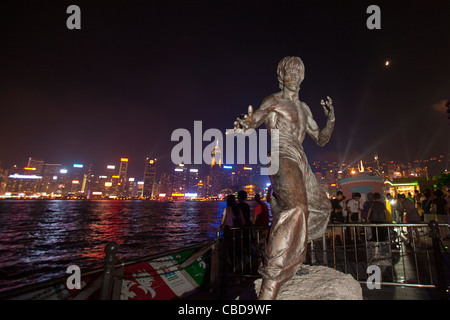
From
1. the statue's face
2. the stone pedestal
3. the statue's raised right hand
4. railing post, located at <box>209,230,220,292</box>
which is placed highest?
the statue's face

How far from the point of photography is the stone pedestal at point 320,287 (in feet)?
6.53

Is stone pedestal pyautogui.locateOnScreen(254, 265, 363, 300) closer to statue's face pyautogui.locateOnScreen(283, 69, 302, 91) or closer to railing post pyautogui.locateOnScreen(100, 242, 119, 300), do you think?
railing post pyautogui.locateOnScreen(100, 242, 119, 300)

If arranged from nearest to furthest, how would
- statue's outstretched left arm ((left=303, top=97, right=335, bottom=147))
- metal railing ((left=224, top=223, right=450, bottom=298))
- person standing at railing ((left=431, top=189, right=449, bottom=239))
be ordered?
statue's outstretched left arm ((left=303, top=97, right=335, bottom=147)) < metal railing ((left=224, top=223, right=450, bottom=298)) < person standing at railing ((left=431, top=189, right=449, bottom=239))

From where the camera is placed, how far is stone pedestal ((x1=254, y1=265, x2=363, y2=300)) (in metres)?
1.99

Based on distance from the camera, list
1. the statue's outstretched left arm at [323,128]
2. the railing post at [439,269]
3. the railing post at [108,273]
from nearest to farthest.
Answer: the railing post at [108,273]
the statue's outstretched left arm at [323,128]
the railing post at [439,269]

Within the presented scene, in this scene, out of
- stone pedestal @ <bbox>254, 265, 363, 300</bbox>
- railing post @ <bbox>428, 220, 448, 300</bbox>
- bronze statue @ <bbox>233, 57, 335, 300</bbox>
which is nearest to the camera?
bronze statue @ <bbox>233, 57, 335, 300</bbox>

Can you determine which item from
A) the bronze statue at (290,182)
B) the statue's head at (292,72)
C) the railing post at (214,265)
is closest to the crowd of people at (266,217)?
the railing post at (214,265)

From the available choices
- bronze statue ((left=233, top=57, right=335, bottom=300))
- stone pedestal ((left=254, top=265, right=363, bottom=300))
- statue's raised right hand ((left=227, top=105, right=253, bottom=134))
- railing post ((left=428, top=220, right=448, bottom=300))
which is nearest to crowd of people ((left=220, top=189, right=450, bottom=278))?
railing post ((left=428, top=220, right=448, bottom=300))

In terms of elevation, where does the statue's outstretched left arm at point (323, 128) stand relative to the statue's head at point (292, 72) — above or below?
below

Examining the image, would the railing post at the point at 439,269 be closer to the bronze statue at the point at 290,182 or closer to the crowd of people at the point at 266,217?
the crowd of people at the point at 266,217

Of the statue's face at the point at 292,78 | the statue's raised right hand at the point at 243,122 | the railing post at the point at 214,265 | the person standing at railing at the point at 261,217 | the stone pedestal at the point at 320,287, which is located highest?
the statue's face at the point at 292,78

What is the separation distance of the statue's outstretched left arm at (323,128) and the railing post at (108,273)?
2532 mm

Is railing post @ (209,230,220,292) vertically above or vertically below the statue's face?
below

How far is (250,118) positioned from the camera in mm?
1915
